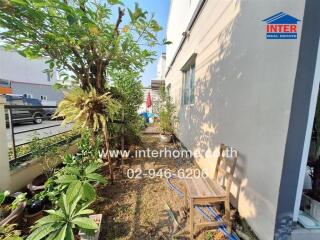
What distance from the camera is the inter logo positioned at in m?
1.29

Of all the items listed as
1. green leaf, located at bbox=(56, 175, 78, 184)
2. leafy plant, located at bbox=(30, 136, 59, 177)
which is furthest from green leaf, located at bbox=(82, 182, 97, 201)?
leafy plant, located at bbox=(30, 136, 59, 177)

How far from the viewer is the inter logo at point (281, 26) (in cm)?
129

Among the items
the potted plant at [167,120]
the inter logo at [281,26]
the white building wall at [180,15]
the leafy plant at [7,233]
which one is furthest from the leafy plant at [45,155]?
the white building wall at [180,15]

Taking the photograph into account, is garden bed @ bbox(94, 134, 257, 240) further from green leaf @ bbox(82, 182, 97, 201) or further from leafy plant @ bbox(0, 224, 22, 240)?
leafy plant @ bbox(0, 224, 22, 240)

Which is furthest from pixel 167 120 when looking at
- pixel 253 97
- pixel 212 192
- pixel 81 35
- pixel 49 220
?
pixel 49 220

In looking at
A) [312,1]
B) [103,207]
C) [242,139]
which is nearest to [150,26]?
[312,1]

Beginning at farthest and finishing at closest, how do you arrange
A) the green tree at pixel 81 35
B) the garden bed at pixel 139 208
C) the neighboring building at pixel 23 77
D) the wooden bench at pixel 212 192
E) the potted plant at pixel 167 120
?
the neighboring building at pixel 23 77, the potted plant at pixel 167 120, the garden bed at pixel 139 208, the wooden bench at pixel 212 192, the green tree at pixel 81 35

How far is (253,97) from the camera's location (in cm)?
171

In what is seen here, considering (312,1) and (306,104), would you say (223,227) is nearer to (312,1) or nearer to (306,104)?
(306,104)

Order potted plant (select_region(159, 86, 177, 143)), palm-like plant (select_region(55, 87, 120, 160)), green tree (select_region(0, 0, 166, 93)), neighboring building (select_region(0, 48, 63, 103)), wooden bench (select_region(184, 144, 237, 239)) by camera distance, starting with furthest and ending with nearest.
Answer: neighboring building (select_region(0, 48, 63, 103))
potted plant (select_region(159, 86, 177, 143))
palm-like plant (select_region(55, 87, 120, 160))
wooden bench (select_region(184, 144, 237, 239))
green tree (select_region(0, 0, 166, 93))

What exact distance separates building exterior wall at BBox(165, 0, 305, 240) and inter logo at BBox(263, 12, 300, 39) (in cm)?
4

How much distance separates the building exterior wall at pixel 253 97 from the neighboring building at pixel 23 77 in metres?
12.9

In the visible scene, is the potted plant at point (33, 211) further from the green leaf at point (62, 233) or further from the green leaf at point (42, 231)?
the green leaf at point (62, 233)

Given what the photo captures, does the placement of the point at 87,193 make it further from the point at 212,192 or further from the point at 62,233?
the point at 212,192
